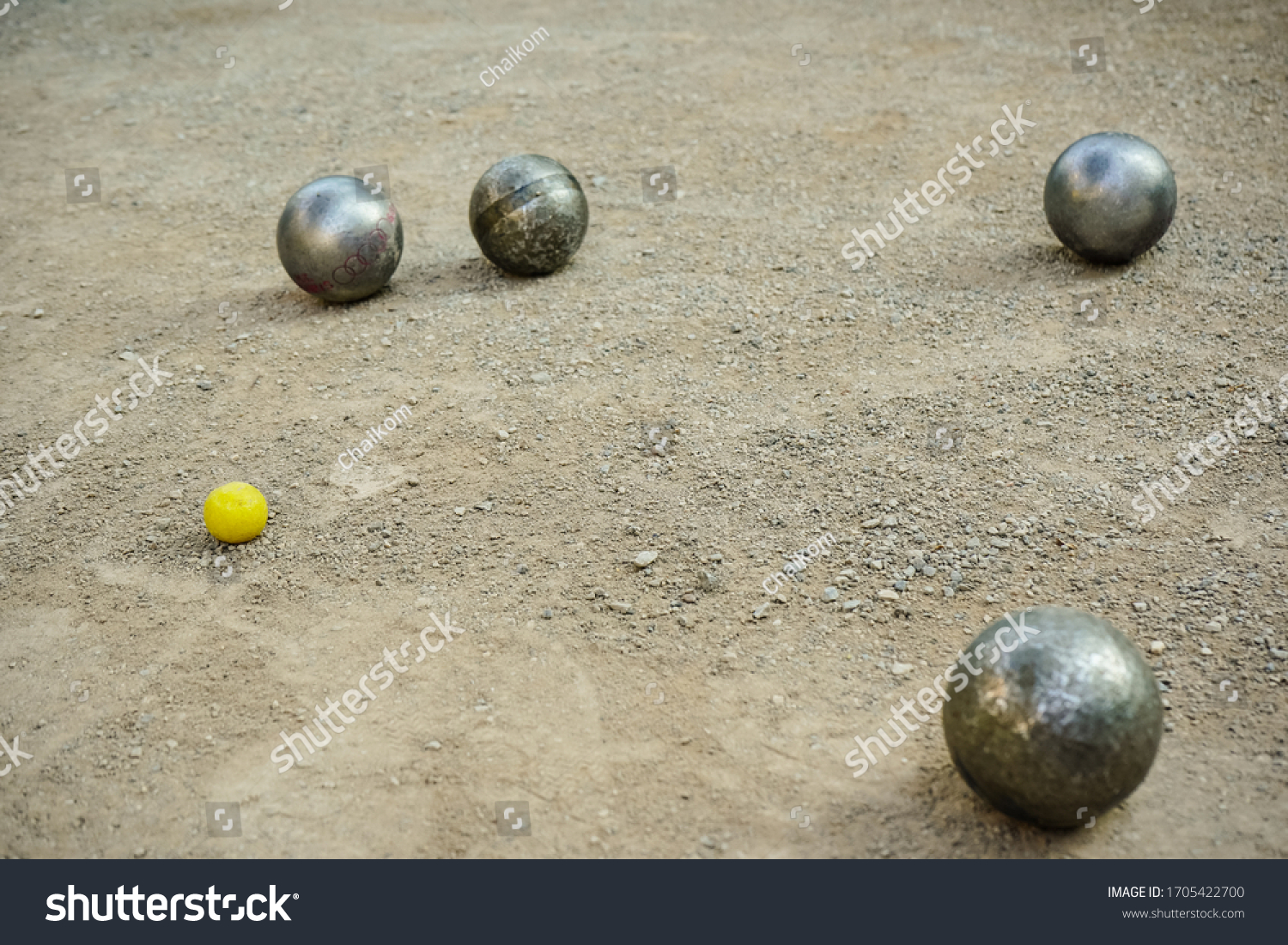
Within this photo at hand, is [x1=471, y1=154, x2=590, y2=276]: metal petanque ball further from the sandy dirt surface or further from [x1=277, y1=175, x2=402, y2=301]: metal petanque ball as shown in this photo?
[x1=277, y1=175, x2=402, y2=301]: metal petanque ball

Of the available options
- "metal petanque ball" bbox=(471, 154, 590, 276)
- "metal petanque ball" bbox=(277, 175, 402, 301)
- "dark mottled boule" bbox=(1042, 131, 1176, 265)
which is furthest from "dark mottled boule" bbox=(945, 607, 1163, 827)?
"metal petanque ball" bbox=(277, 175, 402, 301)

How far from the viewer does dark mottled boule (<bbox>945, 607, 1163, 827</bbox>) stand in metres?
3.63

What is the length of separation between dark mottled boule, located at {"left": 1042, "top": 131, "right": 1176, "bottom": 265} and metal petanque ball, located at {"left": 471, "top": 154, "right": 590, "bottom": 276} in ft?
10.7

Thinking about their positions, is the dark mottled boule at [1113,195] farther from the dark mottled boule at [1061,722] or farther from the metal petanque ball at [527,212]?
the dark mottled boule at [1061,722]

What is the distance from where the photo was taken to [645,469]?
5945 mm

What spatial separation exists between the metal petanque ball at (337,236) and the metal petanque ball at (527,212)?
0.64 m

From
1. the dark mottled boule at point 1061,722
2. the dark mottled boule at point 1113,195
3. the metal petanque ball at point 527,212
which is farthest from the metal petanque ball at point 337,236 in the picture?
the dark mottled boule at point 1061,722

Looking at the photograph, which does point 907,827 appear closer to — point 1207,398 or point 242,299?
point 1207,398

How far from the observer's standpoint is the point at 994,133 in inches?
371

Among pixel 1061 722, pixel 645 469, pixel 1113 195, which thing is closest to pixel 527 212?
pixel 645 469

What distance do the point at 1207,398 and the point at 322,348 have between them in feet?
17.9

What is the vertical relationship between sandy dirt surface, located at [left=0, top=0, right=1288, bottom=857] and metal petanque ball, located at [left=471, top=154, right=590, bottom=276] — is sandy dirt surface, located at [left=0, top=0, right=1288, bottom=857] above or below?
below

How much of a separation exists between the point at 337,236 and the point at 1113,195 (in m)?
5.10
